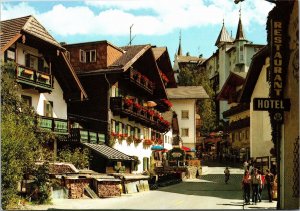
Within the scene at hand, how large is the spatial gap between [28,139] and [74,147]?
13.8 m

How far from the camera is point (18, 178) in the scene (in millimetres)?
20875

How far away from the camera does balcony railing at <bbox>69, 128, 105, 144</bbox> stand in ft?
115

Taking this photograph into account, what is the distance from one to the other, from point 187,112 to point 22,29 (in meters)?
55.9

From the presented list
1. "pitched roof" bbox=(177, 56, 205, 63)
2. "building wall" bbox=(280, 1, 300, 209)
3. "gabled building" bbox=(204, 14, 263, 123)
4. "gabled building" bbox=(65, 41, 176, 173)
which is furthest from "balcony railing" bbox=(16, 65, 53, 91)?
"pitched roof" bbox=(177, 56, 205, 63)

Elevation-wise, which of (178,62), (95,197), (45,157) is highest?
(178,62)

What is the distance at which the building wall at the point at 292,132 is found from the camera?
787 inches

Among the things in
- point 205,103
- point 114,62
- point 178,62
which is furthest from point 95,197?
point 178,62

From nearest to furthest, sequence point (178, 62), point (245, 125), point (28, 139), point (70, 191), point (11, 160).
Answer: point (11, 160)
point (28, 139)
point (70, 191)
point (245, 125)
point (178, 62)

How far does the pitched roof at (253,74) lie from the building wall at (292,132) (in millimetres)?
17545

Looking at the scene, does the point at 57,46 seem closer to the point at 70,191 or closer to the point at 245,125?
the point at 70,191

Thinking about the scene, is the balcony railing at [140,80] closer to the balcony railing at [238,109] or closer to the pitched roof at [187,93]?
the balcony railing at [238,109]

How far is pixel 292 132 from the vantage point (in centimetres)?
2070

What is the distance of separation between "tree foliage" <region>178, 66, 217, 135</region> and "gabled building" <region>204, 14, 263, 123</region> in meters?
1.98

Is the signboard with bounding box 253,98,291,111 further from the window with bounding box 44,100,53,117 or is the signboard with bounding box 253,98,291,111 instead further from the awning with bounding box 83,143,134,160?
the window with bounding box 44,100,53,117
